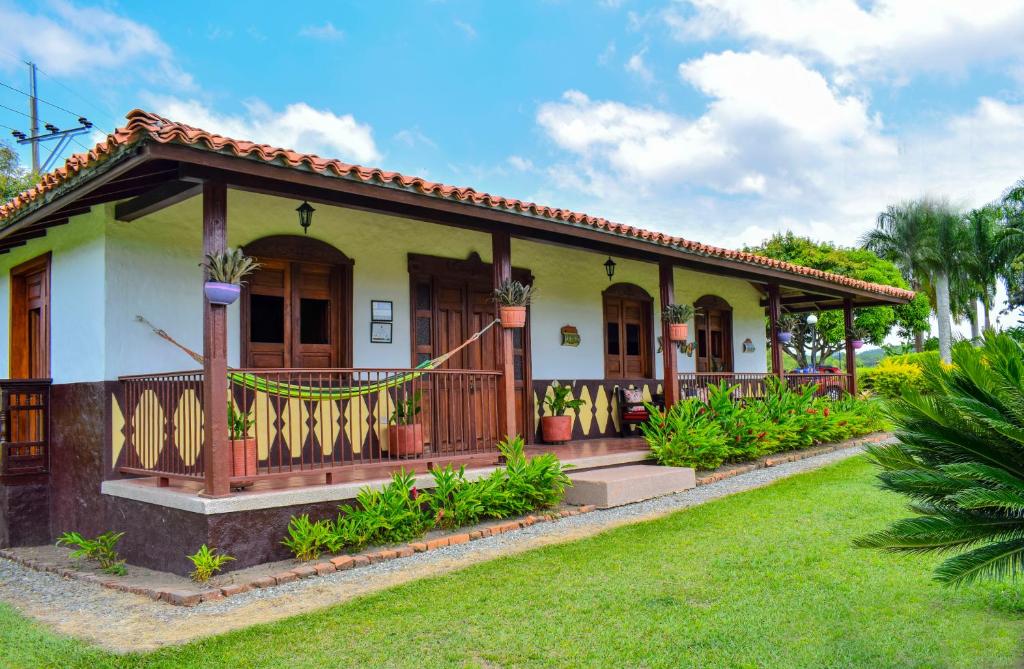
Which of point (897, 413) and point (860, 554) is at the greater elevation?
point (897, 413)

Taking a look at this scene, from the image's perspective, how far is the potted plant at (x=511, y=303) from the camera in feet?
26.0

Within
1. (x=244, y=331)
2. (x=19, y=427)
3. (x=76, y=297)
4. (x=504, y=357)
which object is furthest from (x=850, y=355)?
(x=19, y=427)

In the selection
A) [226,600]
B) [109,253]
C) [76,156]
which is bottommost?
[226,600]

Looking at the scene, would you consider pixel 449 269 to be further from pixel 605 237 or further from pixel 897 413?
pixel 897 413

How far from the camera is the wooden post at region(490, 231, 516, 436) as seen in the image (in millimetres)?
7949

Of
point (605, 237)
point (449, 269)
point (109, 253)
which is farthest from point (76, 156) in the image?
point (605, 237)

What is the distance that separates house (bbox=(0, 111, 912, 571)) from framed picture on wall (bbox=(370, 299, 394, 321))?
25mm

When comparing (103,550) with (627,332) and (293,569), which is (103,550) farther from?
(627,332)

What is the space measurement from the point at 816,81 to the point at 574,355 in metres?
10.6

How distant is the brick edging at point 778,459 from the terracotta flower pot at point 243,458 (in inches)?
199

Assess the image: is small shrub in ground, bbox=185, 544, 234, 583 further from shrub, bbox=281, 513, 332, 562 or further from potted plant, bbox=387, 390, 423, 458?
potted plant, bbox=387, 390, 423, 458

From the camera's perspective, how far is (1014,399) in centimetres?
298

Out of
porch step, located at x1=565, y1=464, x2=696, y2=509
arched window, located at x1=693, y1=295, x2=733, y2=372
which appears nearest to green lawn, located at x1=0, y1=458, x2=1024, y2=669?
porch step, located at x1=565, y1=464, x2=696, y2=509

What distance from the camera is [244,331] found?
7.70 metres
